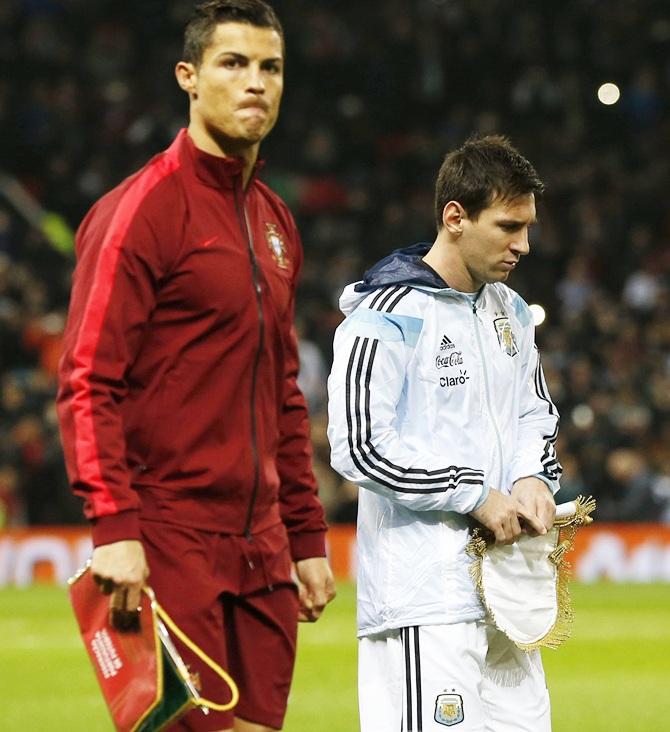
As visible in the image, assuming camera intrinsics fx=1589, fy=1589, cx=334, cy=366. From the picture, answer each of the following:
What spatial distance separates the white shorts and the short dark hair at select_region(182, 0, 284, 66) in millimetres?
1670

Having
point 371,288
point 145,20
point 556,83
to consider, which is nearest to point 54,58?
point 145,20

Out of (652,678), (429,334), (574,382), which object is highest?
(429,334)

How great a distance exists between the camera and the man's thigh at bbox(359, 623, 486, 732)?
4312mm

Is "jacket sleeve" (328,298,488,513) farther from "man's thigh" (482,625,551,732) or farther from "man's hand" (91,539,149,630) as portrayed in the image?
"man's hand" (91,539,149,630)

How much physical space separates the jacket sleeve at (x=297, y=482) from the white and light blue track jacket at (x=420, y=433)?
0.13m

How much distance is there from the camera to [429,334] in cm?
451

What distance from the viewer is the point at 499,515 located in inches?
173

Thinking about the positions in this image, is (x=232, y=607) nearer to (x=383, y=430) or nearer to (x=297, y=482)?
(x=297, y=482)

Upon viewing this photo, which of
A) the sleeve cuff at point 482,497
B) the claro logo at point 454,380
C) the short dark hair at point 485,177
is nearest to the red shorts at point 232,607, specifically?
the sleeve cuff at point 482,497

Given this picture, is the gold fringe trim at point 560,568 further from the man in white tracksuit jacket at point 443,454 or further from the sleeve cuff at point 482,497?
the sleeve cuff at point 482,497

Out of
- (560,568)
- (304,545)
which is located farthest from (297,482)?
(560,568)

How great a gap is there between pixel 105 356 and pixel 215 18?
0.92 metres

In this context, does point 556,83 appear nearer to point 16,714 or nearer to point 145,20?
point 145,20

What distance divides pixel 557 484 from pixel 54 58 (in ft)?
59.3
